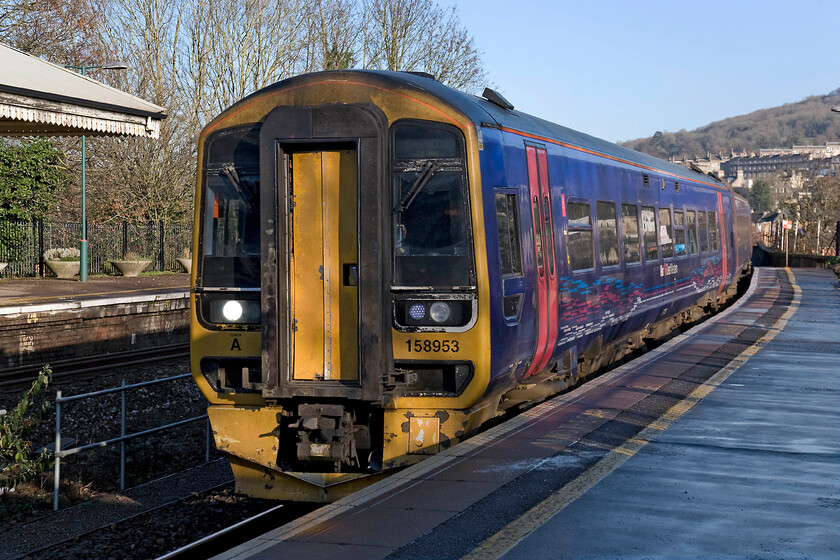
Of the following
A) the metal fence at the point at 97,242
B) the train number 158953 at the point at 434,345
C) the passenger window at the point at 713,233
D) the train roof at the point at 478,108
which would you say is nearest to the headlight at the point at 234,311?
the train number 158953 at the point at 434,345

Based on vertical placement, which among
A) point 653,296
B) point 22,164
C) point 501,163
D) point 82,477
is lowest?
point 82,477

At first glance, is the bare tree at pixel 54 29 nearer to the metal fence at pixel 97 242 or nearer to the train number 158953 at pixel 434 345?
the metal fence at pixel 97 242

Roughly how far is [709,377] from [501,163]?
517 cm

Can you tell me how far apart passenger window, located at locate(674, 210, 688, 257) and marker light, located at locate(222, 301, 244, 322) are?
10510 mm

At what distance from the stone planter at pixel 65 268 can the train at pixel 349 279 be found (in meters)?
23.4

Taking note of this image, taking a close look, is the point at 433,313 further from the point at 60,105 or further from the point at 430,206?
the point at 60,105

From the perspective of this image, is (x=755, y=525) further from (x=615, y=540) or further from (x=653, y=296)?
(x=653, y=296)

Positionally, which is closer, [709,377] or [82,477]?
[82,477]

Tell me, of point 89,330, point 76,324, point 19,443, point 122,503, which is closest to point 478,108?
point 122,503

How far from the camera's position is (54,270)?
1172 inches

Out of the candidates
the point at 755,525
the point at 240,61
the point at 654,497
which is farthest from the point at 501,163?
the point at 240,61

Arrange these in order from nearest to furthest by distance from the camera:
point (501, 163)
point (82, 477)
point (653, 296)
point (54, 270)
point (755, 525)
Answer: point (755, 525)
point (501, 163)
point (82, 477)
point (653, 296)
point (54, 270)

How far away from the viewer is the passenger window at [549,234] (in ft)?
31.2

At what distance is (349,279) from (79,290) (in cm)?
1951
